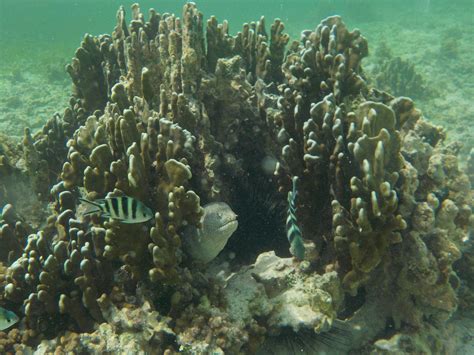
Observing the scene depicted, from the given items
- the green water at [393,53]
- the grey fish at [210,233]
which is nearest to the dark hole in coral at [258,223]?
the grey fish at [210,233]

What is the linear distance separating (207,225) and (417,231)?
2083 millimetres

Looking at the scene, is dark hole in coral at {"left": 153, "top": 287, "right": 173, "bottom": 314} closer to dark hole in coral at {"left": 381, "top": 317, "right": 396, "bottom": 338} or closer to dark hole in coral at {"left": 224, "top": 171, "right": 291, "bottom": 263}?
dark hole in coral at {"left": 224, "top": 171, "right": 291, "bottom": 263}

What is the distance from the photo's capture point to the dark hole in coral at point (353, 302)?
4047mm

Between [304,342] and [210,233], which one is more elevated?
[210,233]

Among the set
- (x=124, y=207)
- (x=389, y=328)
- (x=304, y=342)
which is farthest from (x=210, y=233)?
(x=389, y=328)

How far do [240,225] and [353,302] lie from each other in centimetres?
153

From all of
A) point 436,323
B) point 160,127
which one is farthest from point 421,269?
point 160,127

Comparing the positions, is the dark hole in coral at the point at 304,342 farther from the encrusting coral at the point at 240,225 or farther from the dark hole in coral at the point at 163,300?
the dark hole in coral at the point at 163,300

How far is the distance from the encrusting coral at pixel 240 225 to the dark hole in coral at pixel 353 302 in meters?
0.02

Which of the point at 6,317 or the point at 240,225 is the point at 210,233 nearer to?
the point at 240,225

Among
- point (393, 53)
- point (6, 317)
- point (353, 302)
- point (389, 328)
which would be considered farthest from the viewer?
point (393, 53)

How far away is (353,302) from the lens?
13.6 feet

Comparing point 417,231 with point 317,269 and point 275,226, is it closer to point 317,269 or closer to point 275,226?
point 317,269

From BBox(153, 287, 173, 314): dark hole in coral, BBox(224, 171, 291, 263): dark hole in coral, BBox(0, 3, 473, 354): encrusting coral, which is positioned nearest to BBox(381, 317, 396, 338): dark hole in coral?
BBox(0, 3, 473, 354): encrusting coral
